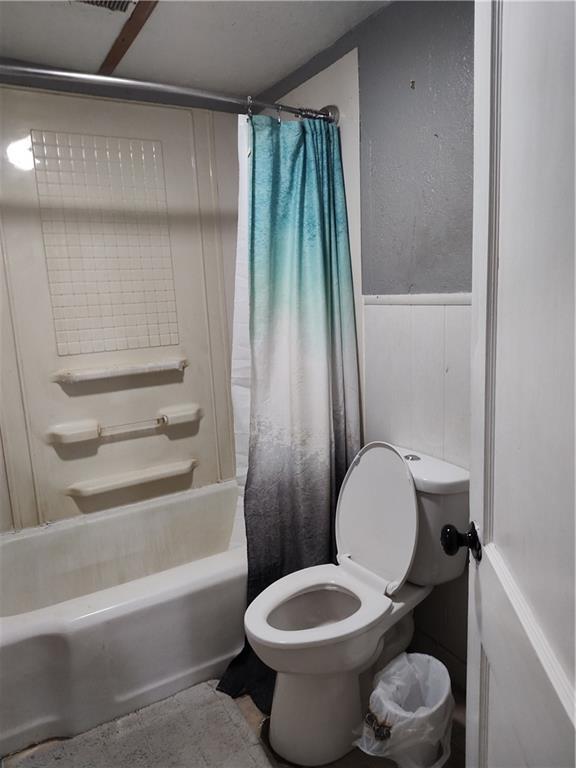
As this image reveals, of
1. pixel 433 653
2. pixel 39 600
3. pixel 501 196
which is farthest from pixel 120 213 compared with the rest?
pixel 433 653

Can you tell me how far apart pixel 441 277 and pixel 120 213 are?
1.48m

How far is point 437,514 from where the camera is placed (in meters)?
1.54

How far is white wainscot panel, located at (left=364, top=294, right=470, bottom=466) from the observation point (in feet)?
5.22

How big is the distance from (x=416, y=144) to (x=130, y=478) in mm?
1844

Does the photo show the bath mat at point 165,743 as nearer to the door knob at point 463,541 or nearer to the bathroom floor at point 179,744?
the bathroom floor at point 179,744

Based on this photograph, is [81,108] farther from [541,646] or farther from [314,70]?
[541,646]

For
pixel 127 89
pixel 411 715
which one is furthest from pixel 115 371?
pixel 411 715

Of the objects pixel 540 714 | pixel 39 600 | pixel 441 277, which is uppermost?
pixel 441 277

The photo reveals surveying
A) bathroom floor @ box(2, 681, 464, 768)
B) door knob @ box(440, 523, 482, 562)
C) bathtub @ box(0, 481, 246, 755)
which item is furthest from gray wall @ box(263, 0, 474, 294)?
bathroom floor @ box(2, 681, 464, 768)

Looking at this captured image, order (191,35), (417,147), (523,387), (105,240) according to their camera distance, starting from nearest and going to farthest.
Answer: (523,387) → (417,147) → (191,35) → (105,240)

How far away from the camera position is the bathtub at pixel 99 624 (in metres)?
1.60

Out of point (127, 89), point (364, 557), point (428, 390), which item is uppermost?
point (127, 89)

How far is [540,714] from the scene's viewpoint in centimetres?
58

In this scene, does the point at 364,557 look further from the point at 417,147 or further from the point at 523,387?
the point at 417,147
